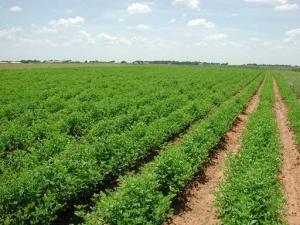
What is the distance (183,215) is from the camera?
830 centimetres

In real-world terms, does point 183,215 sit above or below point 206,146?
below

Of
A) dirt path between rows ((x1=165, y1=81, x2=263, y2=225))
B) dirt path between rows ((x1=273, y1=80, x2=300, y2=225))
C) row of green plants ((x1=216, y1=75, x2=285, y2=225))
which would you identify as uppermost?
row of green plants ((x1=216, y1=75, x2=285, y2=225))

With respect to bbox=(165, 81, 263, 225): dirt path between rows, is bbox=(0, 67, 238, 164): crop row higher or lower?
higher

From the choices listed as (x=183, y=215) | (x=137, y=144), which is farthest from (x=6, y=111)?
(x=183, y=215)

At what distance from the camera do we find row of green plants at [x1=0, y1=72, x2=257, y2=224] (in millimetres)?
6641

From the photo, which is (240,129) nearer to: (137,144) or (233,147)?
(233,147)

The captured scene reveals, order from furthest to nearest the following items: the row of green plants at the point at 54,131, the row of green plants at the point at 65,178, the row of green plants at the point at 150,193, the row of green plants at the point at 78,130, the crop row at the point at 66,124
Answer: the crop row at the point at 66,124, the row of green plants at the point at 54,131, the row of green plants at the point at 78,130, the row of green plants at the point at 65,178, the row of green plants at the point at 150,193

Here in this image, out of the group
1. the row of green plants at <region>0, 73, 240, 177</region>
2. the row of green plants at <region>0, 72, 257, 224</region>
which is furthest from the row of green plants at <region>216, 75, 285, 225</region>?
the row of green plants at <region>0, 73, 240, 177</region>

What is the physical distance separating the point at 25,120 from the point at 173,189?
9347 millimetres

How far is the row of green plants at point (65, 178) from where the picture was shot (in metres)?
6.64

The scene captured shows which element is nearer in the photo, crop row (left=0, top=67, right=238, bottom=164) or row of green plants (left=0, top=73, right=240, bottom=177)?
row of green plants (left=0, top=73, right=240, bottom=177)

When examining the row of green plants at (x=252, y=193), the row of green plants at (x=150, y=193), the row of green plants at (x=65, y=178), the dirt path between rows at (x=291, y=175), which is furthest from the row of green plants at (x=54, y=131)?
the dirt path between rows at (x=291, y=175)

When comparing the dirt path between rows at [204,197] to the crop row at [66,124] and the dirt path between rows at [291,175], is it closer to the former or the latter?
the dirt path between rows at [291,175]

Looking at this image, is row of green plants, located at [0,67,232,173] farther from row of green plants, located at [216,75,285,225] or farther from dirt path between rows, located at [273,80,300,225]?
dirt path between rows, located at [273,80,300,225]
